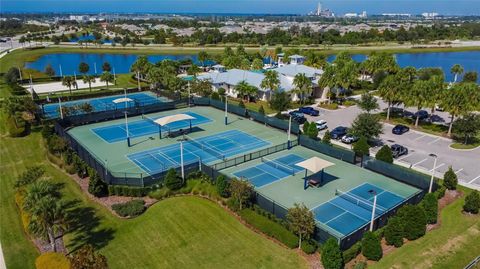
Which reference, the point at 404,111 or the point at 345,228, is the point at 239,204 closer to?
the point at 345,228

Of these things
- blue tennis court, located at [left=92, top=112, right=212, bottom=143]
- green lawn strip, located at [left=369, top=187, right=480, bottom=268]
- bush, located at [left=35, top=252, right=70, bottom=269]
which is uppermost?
bush, located at [left=35, top=252, right=70, bottom=269]

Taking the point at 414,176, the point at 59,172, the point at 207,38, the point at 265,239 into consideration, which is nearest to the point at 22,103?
the point at 59,172

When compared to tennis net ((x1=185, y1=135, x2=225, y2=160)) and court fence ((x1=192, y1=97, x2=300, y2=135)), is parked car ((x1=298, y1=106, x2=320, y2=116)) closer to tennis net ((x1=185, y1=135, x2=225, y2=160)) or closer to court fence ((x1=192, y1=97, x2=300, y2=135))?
court fence ((x1=192, y1=97, x2=300, y2=135))

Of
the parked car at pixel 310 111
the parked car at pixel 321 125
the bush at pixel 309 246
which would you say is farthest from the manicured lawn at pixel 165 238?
the parked car at pixel 310 111

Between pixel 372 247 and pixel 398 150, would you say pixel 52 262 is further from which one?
pixel 398 150

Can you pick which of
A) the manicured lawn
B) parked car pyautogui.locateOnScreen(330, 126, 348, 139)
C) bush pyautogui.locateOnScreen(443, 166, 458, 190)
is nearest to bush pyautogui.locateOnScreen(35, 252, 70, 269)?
the manicured lawn

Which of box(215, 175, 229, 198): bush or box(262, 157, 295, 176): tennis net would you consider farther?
box(262, 157, 295, 176): tennis net

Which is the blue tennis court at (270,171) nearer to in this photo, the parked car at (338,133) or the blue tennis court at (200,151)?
the blue tennis court at (200,151)
